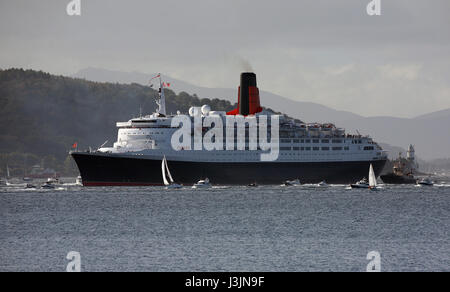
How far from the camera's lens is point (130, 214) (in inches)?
2936

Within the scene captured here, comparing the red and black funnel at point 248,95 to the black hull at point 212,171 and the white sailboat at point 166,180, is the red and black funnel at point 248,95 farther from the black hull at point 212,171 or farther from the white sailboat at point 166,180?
the white sailboat at point 166,180

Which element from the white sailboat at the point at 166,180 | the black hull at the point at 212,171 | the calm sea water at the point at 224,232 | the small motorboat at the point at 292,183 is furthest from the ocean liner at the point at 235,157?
the calm sea water at the point at 224,232

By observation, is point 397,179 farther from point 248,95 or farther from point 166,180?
point 166,180

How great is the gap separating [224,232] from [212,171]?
198 ft

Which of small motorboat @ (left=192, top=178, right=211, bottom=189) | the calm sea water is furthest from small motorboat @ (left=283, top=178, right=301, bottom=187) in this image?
the calm sea water

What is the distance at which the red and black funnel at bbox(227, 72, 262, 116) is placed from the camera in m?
134

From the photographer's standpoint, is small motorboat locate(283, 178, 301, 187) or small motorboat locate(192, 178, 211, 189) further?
small motorboat locate(283, 178, 301, 187)

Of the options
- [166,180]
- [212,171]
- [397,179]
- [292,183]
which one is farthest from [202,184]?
[397,179]

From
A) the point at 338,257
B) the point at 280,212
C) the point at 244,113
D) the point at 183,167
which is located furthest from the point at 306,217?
the point at 244,113

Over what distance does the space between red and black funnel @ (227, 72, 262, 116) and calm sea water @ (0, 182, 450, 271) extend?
39.4 meters

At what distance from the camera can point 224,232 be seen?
59375 millimetres

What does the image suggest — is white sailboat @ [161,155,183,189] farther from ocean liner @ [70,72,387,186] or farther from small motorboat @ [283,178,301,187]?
small motorboat @ [283,178,301,187]

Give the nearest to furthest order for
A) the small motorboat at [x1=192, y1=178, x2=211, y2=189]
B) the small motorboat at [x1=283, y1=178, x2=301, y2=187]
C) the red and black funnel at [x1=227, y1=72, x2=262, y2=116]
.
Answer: the small motorboat at [x1=192, y1=178, x2=211, y2=189] < the small motorboat at [x1=283, y1=178, x2=301, y2=187] < the red and black funnel at [x1=227, y1=72, x2=262, y2=116]
